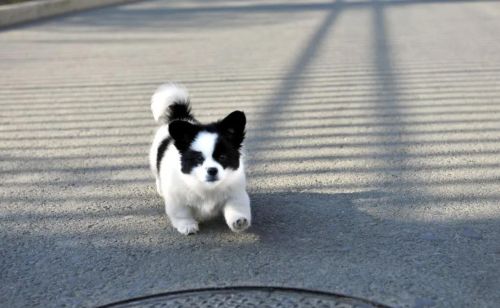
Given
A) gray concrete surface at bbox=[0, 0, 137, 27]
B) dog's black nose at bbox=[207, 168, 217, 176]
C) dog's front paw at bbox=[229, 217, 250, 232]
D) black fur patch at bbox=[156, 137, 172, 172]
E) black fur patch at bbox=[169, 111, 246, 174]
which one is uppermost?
black fur patch at bbox=[169, 111, 246, 174]

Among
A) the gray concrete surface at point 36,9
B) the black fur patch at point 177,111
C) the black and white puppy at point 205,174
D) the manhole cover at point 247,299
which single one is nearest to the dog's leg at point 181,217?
the black and white puppy at point 205,174

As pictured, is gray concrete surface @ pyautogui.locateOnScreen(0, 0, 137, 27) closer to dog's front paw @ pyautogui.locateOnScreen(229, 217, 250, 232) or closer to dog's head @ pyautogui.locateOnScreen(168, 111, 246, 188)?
dog's head @ pyautogui.locateOnScreen(168, 111, 246, 188)

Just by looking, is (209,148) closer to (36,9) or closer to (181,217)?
(181,217)

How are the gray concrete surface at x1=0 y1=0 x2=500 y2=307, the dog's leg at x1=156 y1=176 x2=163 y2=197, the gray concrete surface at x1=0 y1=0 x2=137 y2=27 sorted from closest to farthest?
1. the gray concrete surface at x1=0 y1=0 x2=500 y2=307
2. the dog's leg at x1=156 y1=176 x2=163 y2=197
3. the gray concrete surface at x1=0 y1=0 x2=137 y2=27

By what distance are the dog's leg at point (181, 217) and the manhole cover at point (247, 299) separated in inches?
27.5

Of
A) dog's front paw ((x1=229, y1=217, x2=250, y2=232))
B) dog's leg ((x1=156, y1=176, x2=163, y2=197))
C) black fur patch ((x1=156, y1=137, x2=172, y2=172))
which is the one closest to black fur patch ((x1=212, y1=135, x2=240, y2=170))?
dog's front paw ((x1=229, y1=217, x2=250, y2=232))

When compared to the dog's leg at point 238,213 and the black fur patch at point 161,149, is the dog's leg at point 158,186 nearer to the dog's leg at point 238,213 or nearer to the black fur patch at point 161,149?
the black fur patch at point 161,149

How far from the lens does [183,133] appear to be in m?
3.87

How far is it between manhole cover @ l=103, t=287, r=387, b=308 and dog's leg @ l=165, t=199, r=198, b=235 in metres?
0.70

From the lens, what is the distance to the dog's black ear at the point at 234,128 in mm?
3929

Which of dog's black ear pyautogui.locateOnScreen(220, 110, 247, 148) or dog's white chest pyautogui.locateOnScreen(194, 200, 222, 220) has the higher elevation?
dog's black ear pyautogui.locateOnScreen(220, 110, 247, 148)

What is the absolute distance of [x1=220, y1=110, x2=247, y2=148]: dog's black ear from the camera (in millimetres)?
3929

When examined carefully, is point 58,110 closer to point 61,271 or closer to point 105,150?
point 105,150

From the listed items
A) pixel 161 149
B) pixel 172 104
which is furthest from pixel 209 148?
pixel 172 104
